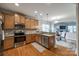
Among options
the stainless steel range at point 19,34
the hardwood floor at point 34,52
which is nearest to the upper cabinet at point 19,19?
the stainless steel range at point 19,34

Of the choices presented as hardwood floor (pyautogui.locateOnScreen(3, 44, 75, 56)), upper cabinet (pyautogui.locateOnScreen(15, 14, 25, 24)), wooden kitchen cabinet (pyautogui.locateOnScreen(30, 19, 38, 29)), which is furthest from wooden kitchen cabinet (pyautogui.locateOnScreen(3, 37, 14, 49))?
wooden kitchen cabinet (pyautogui.locateOnScreen(30, 19, 38, 29))

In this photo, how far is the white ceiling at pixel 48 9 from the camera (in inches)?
68.1

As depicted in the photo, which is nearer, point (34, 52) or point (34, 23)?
point (34, 52)

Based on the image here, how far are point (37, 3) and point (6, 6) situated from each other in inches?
23.8

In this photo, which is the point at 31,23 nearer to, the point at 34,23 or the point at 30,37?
the point at 34,23

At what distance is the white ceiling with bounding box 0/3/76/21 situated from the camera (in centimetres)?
173

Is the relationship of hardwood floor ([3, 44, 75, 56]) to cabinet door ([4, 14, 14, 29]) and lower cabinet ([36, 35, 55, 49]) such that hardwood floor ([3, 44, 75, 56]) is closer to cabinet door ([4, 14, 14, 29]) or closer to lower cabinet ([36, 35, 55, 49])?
lower cabinet ([36, 35, 55, 49])

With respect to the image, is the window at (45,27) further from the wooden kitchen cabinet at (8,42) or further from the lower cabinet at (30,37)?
the wooden kitchen cabinet at (8,42)

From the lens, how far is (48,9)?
1845 millimetres

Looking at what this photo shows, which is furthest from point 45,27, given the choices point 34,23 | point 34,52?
point 34,52

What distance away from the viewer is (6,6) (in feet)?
5.64

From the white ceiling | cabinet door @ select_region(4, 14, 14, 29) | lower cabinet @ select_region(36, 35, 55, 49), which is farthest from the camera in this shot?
lower cabinet @ select_region(36, 35, 55, 49)

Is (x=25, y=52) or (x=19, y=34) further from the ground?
(x=19, y=34)

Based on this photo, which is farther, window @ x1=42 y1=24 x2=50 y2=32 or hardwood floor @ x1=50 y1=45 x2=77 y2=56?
window @ x1=42 y1=24 x2=50 y2=32
